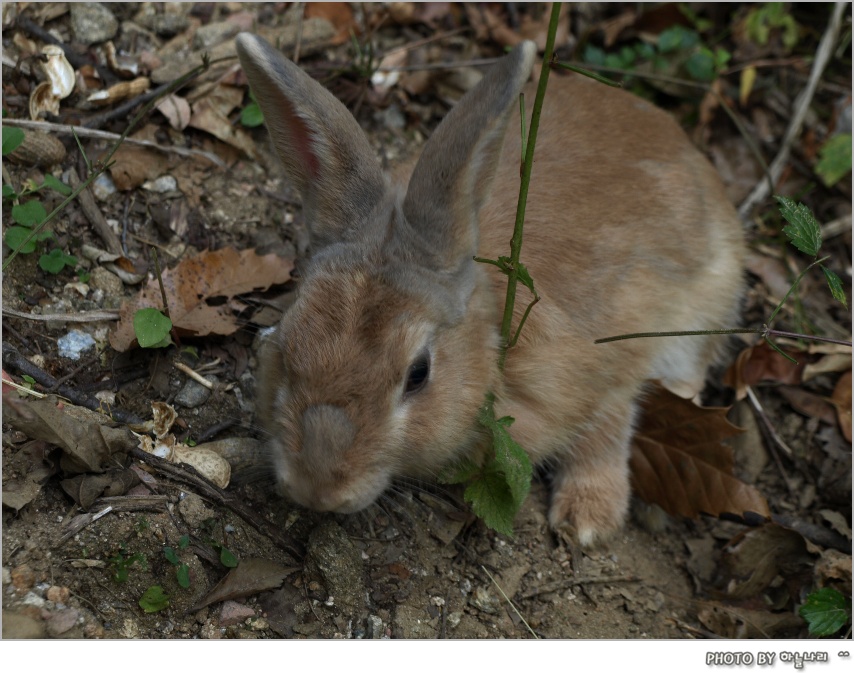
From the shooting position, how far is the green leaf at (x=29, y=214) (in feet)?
13.4

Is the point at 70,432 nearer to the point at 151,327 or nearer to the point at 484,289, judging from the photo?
the point at 151,327

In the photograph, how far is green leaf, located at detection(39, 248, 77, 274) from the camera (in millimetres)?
4098

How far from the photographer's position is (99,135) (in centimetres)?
462

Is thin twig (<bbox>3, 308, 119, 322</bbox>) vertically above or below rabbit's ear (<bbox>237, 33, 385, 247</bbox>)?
below

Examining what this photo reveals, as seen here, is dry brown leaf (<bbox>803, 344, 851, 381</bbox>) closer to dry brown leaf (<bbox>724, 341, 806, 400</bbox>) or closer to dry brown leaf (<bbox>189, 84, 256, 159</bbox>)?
dry brown leaf (<bbox>724, 341, 806, 400</bbox>)

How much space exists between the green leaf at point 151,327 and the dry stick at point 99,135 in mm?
1130

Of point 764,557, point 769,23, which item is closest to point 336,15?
point 769,23

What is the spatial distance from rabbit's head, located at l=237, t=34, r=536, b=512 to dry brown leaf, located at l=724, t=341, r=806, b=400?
2.07m

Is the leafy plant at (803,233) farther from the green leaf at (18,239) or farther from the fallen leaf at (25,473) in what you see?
the green leaf at (18,239)

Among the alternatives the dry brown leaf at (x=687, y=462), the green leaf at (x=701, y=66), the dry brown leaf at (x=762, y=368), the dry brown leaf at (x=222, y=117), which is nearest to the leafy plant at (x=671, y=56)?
the green leaf at (x=701, y=66)

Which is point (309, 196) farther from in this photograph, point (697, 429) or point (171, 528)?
point (697, 429)

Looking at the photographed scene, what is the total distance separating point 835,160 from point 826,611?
124 inches

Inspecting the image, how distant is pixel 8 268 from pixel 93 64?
159 centimetres

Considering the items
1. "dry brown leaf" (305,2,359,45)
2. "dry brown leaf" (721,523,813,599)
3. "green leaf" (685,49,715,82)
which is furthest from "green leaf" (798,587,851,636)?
"dry brown leaf" (305,2,359,45)
